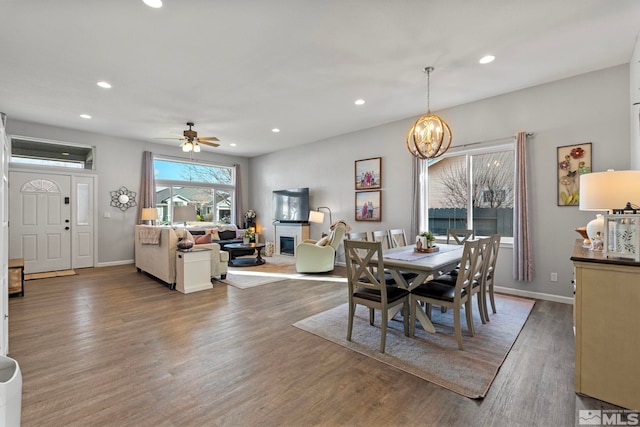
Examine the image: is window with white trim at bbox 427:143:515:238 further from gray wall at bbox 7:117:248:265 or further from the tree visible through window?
gray wall at bbox 7:117:248:265

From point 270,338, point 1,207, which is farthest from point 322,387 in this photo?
point 1,207

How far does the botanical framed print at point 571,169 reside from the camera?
3614mm

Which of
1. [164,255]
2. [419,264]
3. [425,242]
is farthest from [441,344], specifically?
[164,255]

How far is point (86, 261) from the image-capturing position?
625cm

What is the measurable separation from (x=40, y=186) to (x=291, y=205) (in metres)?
5.18

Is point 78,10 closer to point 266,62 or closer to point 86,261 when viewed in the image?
point 266,62

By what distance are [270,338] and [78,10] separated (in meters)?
3.34

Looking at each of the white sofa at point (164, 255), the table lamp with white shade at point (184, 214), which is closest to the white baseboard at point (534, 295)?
the white sofa at point (164, 255)

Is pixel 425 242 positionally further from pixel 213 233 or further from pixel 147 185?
pixel 147 185

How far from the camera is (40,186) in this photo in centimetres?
575

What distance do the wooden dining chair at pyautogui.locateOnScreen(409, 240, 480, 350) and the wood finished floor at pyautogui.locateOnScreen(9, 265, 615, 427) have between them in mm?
480

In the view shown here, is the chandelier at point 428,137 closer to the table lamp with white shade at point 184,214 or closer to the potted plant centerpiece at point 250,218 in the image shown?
the table lamp with white shade at point 184,214

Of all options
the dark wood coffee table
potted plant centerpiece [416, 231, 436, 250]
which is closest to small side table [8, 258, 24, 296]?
the dark wood coffee table

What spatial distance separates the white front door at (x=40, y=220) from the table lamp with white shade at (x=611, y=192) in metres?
8.32
